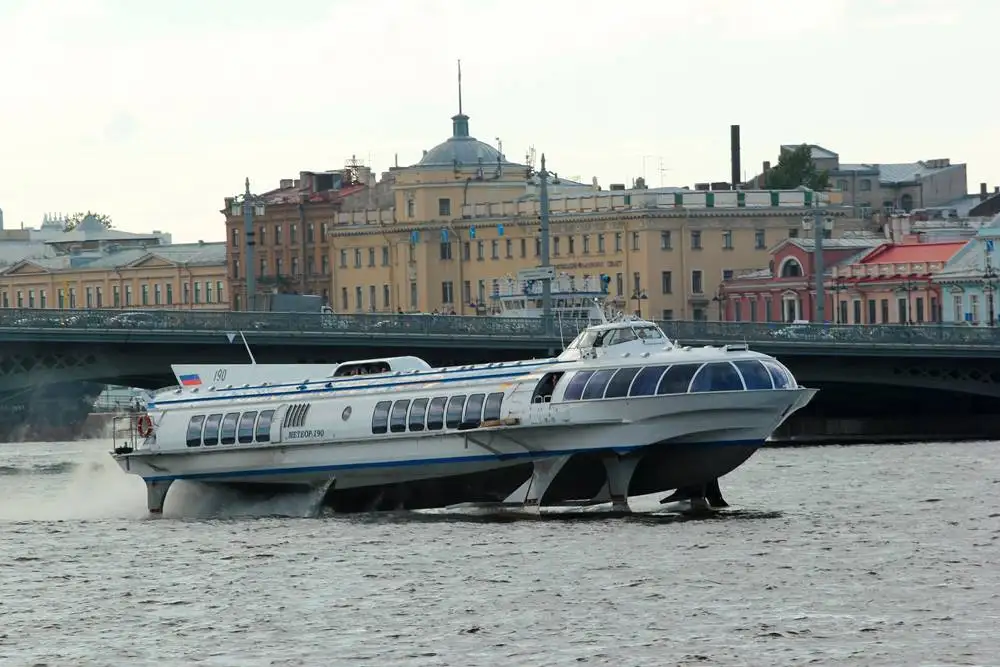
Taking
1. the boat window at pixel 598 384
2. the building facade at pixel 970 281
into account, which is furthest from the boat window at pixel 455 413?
the building facade at pixel 970 281

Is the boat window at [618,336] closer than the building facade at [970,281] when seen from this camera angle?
Yes

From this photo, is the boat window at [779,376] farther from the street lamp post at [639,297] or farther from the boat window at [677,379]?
the street lamp post at [639,297]

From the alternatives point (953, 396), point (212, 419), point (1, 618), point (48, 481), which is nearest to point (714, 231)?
point (953, 396)

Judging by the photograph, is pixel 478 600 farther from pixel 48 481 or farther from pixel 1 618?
pixel 48 481

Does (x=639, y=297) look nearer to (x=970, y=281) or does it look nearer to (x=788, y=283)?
(x=788, y=283)

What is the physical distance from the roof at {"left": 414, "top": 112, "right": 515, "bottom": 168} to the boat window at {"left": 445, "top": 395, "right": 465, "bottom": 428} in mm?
104548

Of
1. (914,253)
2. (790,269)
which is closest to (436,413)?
(914,253)

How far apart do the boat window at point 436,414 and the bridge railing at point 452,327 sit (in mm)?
31665

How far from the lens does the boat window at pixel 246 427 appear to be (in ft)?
213

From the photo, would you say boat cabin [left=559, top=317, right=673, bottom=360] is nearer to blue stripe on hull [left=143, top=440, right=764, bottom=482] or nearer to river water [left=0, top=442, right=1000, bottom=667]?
blue stripe on hull [left=143, top=440, right=764, bottom=482]

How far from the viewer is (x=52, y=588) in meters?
51.2

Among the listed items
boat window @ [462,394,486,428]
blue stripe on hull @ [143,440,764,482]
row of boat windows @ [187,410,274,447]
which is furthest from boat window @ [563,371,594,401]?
row of boat windows @ [187,410,274,447]

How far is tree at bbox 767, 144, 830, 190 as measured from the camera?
575ft

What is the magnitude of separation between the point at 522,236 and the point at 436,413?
100206 mm
